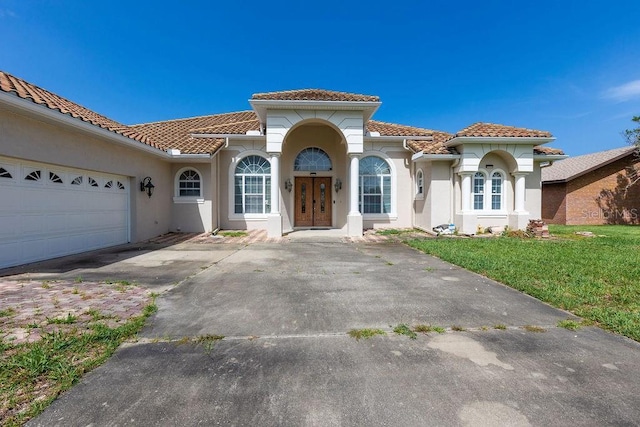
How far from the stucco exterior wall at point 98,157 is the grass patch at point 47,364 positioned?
18.0 ft

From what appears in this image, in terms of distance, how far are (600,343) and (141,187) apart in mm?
12001

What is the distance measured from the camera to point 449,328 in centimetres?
343

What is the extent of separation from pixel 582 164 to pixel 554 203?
3.55 m

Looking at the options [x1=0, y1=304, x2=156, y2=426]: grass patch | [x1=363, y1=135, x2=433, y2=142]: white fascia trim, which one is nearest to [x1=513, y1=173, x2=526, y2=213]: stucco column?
[x1=363, y1=135, x2=433, y2=142]: white fascia trim

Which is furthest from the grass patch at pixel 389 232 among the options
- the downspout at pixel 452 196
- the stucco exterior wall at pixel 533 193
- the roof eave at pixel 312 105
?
the stucco exterior wall at pixel 533 193

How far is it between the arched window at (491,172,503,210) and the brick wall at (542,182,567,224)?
8516 mm

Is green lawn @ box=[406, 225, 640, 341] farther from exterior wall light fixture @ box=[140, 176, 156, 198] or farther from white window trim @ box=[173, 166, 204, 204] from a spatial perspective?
exterior wall light fixture @ box=[140, 176, 156, 198]

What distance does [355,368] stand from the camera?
2.62 metres

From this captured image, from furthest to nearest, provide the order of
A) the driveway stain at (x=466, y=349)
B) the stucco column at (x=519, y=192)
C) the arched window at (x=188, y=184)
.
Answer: the arched window at (x=188, y=184) → the stucco column at (x=519, y=192) → the driveway stain at (x=466, y=349)

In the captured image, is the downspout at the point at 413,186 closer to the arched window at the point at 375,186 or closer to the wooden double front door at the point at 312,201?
the arched window at the point at 375,186

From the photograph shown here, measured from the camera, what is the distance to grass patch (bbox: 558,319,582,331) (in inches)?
134

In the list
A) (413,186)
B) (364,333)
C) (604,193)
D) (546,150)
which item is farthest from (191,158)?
(604,193)

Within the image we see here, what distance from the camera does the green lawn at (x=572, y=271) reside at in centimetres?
387

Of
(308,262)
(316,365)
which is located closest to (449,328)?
(316,365)
